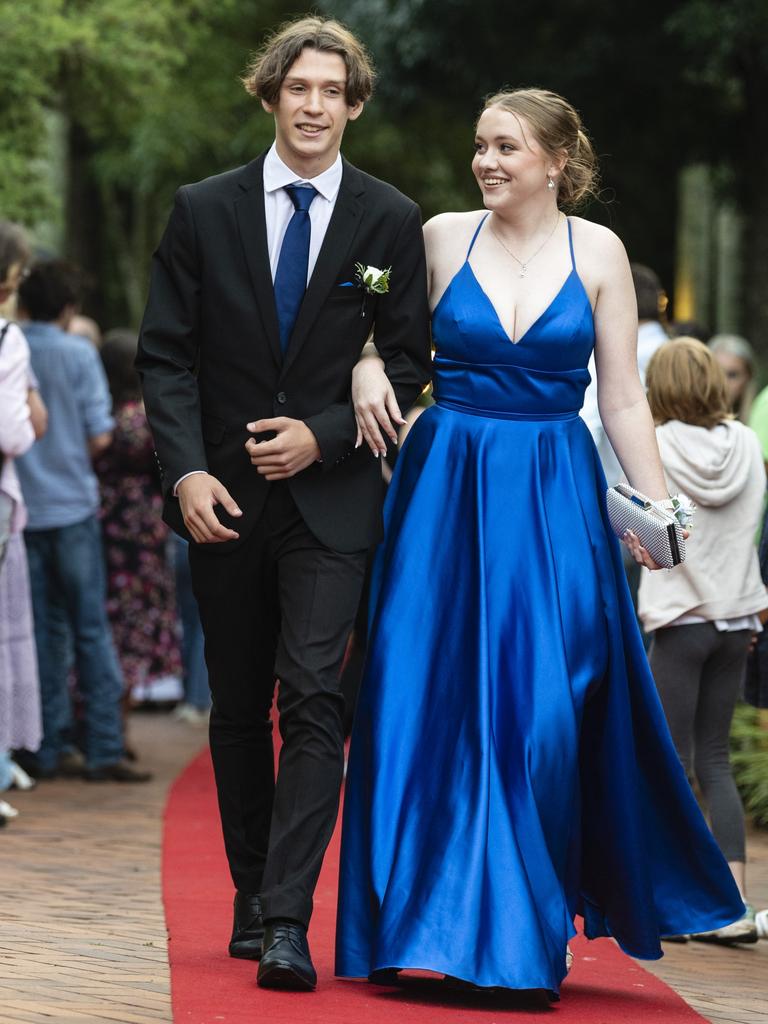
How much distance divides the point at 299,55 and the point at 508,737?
1.80 metres

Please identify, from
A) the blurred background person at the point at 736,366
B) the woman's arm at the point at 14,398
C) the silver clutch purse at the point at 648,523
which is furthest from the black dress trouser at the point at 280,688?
the blurred background person at the point at 736,366

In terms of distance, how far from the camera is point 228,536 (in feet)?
15.9

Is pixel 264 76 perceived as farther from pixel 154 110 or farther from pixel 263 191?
pixel 154 110

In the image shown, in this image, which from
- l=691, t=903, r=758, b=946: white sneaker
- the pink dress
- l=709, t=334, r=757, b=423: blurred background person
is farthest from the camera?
A: l=709, t=334, r=757, b=423: blurred background person

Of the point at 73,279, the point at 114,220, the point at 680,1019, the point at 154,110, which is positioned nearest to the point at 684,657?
the point at 680,1019

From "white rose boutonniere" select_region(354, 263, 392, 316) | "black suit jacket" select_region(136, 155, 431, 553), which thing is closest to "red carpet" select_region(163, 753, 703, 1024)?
"black suit jacket" select_region(136, 155, 431, 553)

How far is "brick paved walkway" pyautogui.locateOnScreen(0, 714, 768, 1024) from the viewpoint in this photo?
4699 millimetres

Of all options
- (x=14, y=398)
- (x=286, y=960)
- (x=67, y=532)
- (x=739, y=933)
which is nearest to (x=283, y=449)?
(x=286, y=960)

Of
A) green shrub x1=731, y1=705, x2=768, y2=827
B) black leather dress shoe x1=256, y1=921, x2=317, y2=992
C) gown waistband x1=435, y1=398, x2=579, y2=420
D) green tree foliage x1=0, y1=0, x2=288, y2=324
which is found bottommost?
green shrub x1=731, y1=705, x2=768, y2=827

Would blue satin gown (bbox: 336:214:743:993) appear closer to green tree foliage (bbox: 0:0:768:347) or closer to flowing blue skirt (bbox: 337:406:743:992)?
flowing blue skirt (bbox: 337:406:743:992)

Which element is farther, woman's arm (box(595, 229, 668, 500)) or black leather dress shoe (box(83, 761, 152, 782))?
black leather dress shoe (box(83, 761, 152, 782))

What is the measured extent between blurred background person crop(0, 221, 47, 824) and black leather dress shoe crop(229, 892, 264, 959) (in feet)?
9.89

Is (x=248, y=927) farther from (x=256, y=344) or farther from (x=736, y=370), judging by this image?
(x=736, y=370)

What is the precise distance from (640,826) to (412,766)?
2.17 feet
